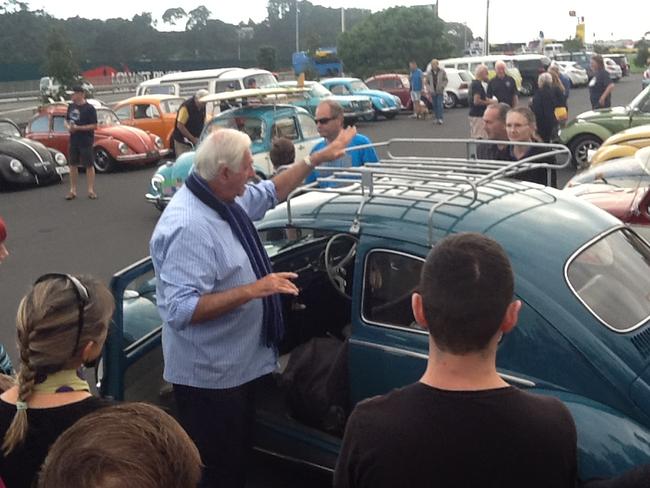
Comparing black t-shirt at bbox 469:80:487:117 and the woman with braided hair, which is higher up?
black t-shirt at bbox 469:80:487:117

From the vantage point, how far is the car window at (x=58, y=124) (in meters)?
17.4

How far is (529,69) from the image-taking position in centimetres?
3603

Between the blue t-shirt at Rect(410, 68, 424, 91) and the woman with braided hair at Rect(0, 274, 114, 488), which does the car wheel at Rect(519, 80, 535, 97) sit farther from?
the woman with braided hair at Rect(0, 274, 114, 488)

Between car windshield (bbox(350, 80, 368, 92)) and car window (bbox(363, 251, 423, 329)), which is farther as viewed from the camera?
car windshield (bbox(350, 80, 368, 92))

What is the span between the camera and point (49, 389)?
7.62ft

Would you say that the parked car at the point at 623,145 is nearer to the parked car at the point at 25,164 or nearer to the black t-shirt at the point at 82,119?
the black t-shirt at the point at 82,119

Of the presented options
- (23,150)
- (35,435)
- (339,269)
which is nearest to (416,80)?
(23,150)

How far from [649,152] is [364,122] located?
19.3 meters

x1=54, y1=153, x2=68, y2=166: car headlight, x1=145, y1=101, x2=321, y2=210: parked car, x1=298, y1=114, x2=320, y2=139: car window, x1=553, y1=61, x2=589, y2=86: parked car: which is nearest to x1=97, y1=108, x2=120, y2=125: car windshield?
Result: x1=54, y1=153, x2=68, y2=166: car headlight

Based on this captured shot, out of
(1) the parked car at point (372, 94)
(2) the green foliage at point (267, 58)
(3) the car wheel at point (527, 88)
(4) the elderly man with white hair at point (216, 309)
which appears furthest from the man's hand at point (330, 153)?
(2) the green foliage at point (267, 58)

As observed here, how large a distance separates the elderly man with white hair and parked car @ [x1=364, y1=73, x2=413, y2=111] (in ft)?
86.9

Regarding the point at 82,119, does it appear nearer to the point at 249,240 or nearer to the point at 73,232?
the point at 73,232

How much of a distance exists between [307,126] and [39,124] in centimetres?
820

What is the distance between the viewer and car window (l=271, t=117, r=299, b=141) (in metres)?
11.6
